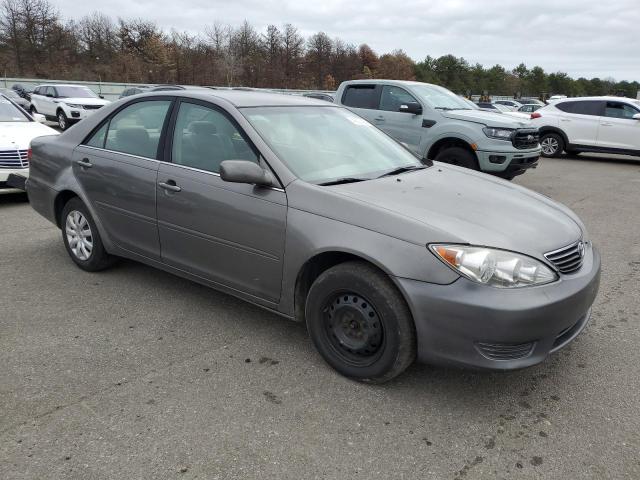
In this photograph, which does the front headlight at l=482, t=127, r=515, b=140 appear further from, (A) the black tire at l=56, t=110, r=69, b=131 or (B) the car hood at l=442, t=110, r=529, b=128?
(A) the black tire at l=56, t=110, r=69, b=131

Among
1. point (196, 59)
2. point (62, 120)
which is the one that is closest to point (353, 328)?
point (62, 120)

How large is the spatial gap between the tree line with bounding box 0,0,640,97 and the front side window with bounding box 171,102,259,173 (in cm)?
4665

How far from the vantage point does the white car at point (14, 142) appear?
275 inches

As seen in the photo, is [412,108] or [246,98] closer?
[246,98]

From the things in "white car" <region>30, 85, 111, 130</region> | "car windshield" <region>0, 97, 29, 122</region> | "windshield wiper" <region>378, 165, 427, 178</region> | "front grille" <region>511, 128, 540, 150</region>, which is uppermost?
"windshield wiper" <region>378, 165, 427, 178</region>

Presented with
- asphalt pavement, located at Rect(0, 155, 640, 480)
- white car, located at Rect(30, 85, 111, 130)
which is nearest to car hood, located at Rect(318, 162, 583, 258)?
asphalt pavement, located at Rect(0, 155, 640, 480)

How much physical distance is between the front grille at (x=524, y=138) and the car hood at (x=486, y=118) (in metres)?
0.11

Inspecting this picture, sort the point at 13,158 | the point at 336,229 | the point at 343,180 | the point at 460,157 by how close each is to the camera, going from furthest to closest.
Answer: the point at 460,157, the point at 13,158, the point at 343,180, the point at 336,229

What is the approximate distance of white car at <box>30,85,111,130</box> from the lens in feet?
62.0

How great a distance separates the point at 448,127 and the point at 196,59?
161 ft

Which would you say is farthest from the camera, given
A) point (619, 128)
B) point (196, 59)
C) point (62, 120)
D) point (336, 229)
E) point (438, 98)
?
point (196, 59)

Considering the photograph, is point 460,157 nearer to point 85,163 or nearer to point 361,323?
point 85,163

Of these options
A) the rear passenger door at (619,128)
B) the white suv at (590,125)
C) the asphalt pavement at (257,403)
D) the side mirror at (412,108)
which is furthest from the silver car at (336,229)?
the rear passenger door at (619,128)

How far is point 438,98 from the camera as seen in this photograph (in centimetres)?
920
